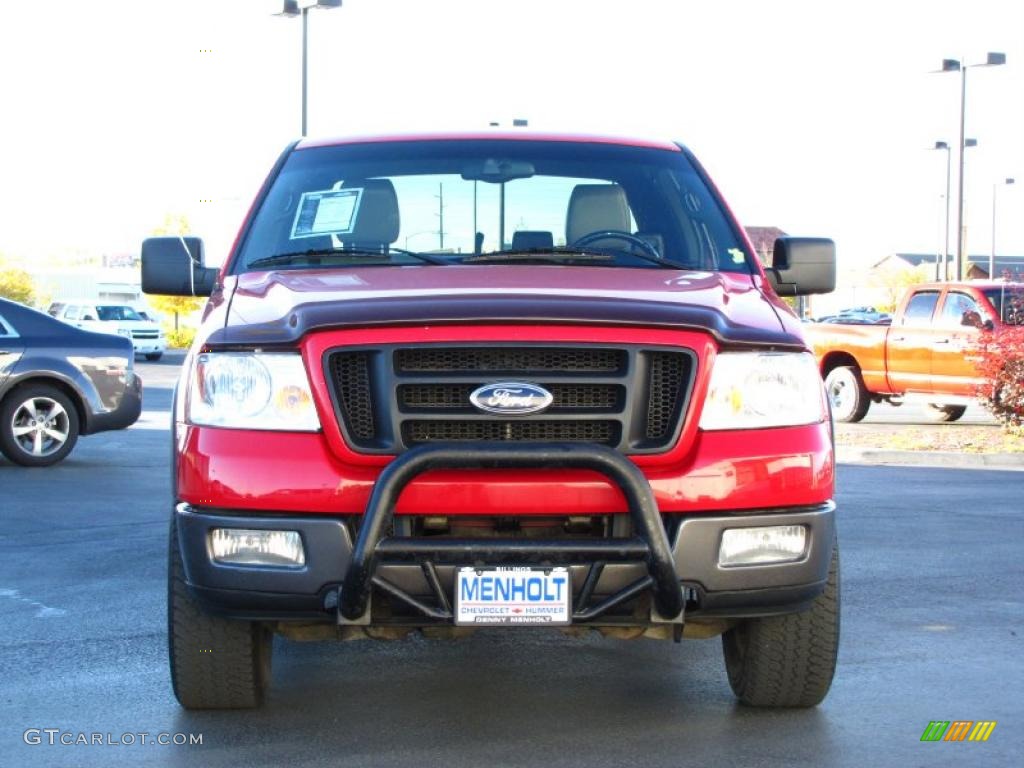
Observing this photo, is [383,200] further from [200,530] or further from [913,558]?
[913,558]

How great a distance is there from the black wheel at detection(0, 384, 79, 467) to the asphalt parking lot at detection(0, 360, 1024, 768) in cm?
545

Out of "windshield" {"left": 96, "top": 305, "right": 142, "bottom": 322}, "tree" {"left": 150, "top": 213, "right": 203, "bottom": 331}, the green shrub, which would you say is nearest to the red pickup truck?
"windshield" {"left": 96, "top": 305, "right": 142, "bottom": 322}

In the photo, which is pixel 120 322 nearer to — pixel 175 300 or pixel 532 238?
pixel 175 300

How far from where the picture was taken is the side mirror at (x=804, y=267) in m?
6.41

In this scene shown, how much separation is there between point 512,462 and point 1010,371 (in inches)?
537

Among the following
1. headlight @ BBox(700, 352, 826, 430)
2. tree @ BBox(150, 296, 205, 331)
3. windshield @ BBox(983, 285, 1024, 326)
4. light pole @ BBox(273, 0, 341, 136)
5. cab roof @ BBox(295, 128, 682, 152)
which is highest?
light pole @ BBox(273, 0, 341, 136)

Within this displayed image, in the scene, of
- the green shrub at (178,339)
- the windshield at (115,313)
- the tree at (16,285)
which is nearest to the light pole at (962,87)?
the windshield at (115,313)

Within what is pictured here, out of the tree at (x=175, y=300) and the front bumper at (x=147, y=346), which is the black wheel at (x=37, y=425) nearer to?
the front bumper at (x=147, y=346)

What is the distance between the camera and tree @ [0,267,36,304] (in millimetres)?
68312

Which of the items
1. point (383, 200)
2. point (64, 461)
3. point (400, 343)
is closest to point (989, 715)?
point (400, 343)

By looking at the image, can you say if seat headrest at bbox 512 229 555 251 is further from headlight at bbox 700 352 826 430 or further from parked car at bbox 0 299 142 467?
parked car at bbox 0 299 142 467

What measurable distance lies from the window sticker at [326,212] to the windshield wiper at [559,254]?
0.60m

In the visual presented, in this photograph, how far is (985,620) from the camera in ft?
22.9

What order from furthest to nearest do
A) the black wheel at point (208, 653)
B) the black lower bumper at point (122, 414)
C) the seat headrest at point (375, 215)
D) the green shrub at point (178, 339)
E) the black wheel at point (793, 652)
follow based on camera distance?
the green shrub at point (178, 339), the black lower bumper at point (122, 414), the seat headrest at point (375, 215), the black wheel at point (793, 652), the black wheel at point (208, 653)
